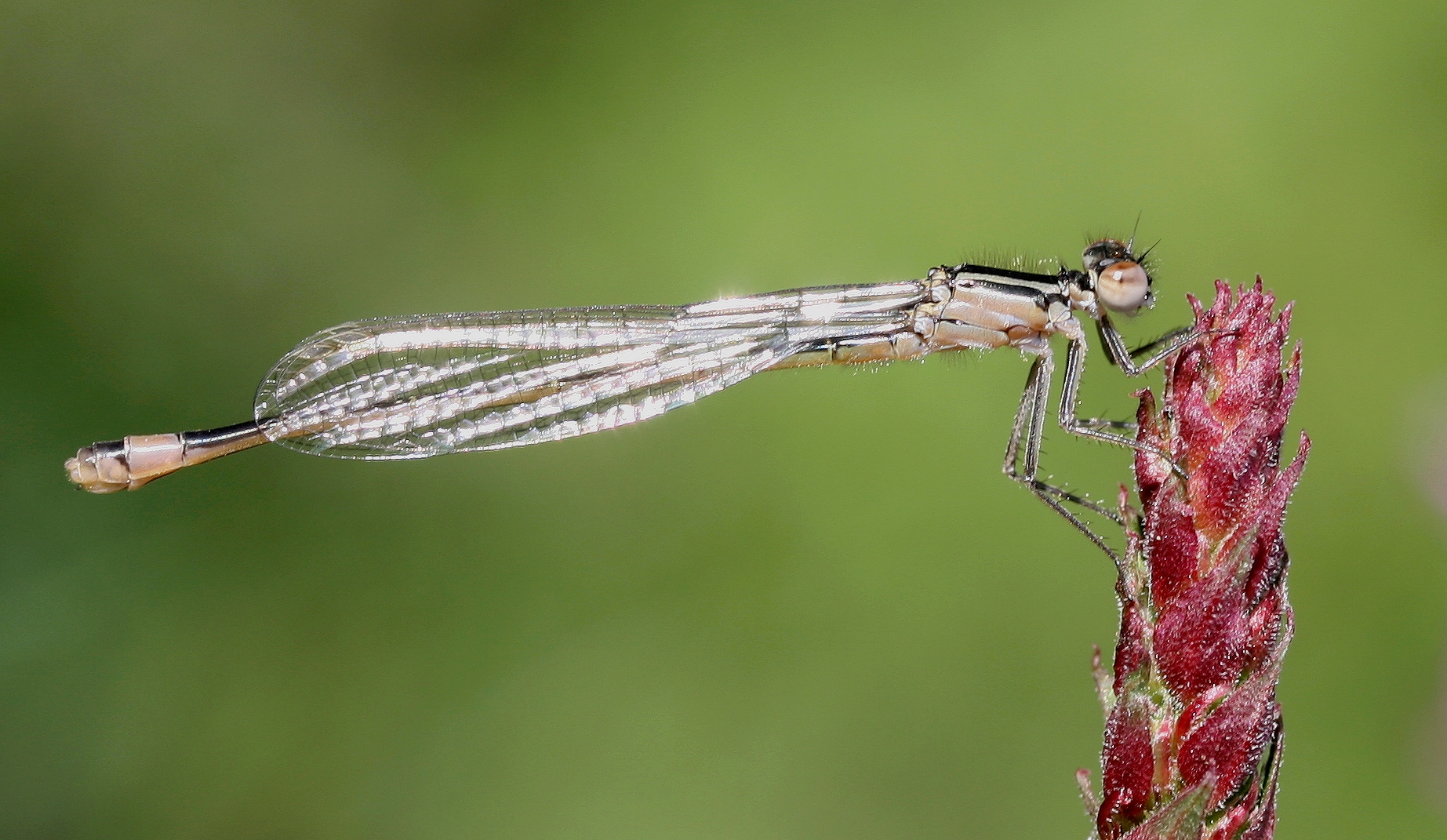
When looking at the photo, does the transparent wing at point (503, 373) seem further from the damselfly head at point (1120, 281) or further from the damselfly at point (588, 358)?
the damselfly head at point (1120, 281)

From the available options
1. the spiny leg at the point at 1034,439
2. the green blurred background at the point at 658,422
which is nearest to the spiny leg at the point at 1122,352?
the spiny leg at the point at 1034,439

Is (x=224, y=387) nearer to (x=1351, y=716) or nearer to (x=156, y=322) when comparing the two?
(x=156, y=322)

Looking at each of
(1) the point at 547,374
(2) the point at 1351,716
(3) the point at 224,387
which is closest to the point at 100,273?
(3) the point at 224,387

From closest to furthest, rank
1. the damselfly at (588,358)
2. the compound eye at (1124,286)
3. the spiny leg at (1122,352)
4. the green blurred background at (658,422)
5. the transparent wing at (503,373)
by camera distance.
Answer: the spiny leg at (1122,352)
the compound eye at (1124,286)
the damselfly at (588,358)
the transparent wing at (503,373)
the green blurred background at (658,422)

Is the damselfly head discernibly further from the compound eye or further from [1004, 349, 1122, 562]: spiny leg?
[1004, 349, 1122, 562]: spiny leg

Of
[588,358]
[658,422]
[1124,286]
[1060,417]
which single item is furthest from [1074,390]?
[658,422]

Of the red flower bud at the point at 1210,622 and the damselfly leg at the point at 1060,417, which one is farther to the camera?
the damselfly leg at the point at 1060,417
